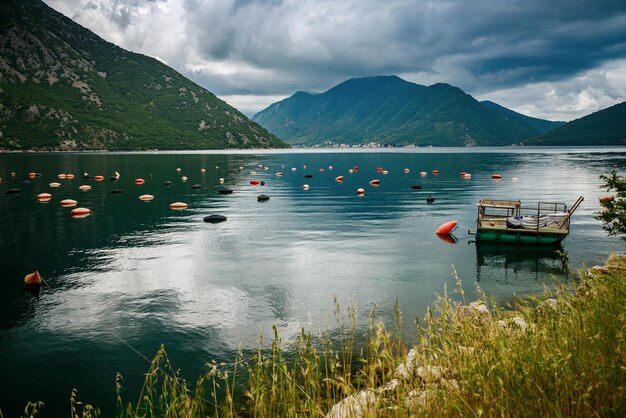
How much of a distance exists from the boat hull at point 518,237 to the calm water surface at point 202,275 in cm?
111

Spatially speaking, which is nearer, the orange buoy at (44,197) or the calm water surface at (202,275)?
the calm water surface at (202,275)

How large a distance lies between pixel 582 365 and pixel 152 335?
19.7 meters

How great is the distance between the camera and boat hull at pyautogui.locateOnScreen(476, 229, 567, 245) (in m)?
38.7

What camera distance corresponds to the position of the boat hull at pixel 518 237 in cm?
3872

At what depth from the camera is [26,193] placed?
77500 mm

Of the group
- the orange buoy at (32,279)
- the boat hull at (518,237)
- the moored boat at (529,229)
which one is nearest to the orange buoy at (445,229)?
the moored boat at (529,229)

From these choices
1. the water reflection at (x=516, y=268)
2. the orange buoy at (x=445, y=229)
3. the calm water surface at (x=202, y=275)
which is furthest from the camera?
the orange buoy at (x=445, y=229)

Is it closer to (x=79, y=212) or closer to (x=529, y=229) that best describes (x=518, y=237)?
(x=529, y=229)

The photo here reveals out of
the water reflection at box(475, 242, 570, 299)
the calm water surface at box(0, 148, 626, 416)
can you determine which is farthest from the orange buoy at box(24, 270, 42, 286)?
the water reflection at box(475, 242, 570, 299)

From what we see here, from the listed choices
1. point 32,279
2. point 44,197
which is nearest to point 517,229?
point 32,279

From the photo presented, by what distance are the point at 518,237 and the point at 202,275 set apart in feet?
101

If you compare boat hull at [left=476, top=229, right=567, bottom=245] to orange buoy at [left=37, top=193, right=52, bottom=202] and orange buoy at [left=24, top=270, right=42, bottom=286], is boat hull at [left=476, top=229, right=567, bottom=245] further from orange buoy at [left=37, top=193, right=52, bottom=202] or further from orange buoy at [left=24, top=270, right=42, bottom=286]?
orange buoy at [left=37, top=193, right=52, bottom=202]

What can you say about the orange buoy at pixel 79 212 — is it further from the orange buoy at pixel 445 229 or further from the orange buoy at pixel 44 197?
the orange buoy at pixel 445 229

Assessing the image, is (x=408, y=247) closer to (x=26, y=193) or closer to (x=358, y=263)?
(x=358, y=263)
